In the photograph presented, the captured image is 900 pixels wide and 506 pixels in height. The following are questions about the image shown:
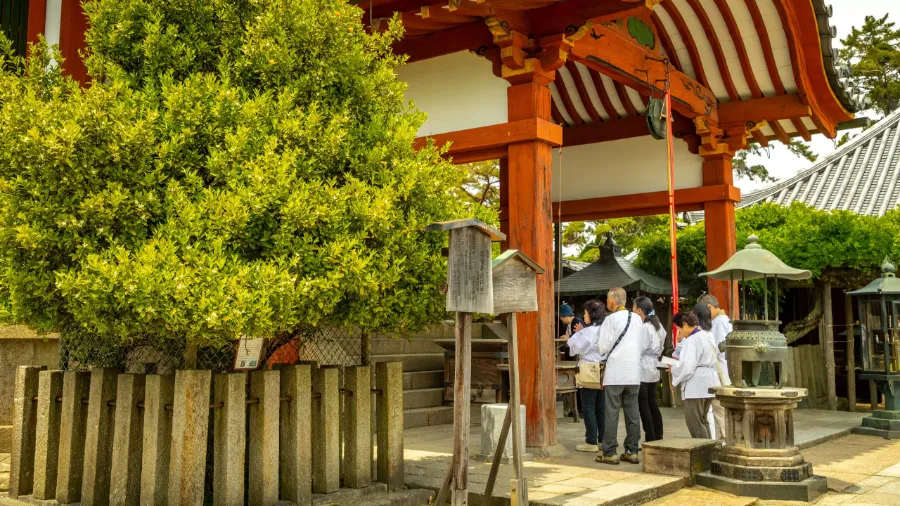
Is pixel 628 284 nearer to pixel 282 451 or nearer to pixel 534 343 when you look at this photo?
pixel 534 343

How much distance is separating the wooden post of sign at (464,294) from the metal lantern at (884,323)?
24.5ft

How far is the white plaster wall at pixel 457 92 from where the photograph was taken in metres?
7.94

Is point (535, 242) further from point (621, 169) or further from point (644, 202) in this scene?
point (621, 169)

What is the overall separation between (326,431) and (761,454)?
3.63 meters

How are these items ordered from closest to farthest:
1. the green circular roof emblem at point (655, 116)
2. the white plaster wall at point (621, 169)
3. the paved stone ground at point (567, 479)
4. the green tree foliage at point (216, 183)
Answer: the green tree foliage at point (216, 183) < the paved stone ground at point (567, 479) < the green circular roof emblem at point (655, 116) < the white plaster wall at point (621, 169)

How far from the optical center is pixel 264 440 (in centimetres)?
488

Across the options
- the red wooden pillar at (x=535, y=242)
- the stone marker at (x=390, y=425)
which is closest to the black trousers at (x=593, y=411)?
the red wooden pillar at (x=535, y=242)

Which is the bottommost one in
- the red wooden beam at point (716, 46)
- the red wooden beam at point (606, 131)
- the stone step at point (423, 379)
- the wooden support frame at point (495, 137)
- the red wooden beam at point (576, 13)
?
the stone step at point (423, 379)

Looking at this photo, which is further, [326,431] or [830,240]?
[830,240]

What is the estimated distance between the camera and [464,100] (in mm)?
8211

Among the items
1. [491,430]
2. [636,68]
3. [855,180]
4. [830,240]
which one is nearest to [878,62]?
[855,180]

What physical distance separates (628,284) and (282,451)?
10982mm

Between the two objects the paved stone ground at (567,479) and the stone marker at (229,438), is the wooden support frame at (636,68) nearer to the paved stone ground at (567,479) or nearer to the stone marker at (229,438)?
the paved stone ground at (567,479)

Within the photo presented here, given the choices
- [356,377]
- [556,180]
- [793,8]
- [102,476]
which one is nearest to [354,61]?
[356,377]
